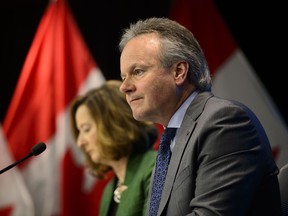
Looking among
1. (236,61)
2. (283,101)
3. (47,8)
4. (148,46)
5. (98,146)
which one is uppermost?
(47,8)

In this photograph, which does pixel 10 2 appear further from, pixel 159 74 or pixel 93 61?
pixel 159 74

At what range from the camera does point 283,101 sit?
3420 mm

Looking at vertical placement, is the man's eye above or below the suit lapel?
above

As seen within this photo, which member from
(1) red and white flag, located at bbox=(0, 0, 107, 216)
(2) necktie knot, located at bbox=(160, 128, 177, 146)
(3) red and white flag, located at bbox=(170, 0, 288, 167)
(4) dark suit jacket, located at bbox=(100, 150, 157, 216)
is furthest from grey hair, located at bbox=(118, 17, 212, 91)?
(1) red and white flag, located at bbox=(0, 0, 107, 216)

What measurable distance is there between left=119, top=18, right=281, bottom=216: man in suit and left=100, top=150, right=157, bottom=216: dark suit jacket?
2.35ft

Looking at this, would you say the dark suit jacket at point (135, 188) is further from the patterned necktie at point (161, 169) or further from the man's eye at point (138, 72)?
the man's eye at point (138, 72)

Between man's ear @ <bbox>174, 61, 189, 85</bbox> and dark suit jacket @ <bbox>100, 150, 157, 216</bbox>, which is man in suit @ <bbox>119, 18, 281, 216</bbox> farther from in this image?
dark suit jacket @ <bbox>100, 150, 157, 216</bbox>

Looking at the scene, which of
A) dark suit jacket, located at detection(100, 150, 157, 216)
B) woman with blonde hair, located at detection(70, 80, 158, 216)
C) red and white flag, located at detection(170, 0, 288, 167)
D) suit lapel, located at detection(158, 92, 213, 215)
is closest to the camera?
suit lapel, located at detection(158, 92, 213, 215)

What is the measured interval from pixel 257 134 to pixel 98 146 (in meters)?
1.28

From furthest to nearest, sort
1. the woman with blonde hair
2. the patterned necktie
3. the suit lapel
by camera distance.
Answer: the woman with blonde hair
the patterned necktie
the suit lapel

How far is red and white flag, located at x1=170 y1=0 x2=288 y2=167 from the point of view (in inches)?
133

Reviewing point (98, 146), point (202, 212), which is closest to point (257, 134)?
point (202, 212)

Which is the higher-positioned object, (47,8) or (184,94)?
(47,8)

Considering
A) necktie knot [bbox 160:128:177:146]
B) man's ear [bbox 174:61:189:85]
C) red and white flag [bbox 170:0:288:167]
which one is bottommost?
red and white flag [bbox 170:0:288:167]
